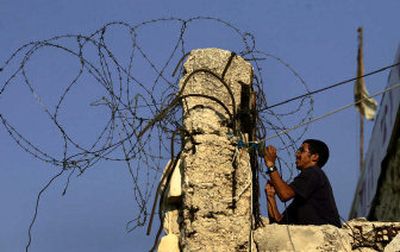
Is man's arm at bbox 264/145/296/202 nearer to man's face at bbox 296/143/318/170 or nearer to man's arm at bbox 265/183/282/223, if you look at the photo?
man's arm at bbox 265/183/282/223

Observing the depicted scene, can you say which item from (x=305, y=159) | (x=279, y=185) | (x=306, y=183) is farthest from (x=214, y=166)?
(x=305, y=159)

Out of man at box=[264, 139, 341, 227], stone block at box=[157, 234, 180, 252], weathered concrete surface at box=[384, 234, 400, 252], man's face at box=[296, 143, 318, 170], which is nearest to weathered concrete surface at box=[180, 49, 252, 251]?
stone block at box=[157, 234, 180, 252]

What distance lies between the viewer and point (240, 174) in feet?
24.2

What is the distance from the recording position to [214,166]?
7336 millimetres

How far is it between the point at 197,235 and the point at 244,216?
368mm

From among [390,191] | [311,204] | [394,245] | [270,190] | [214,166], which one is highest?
[390,191]

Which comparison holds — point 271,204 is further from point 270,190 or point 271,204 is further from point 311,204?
point 311,204

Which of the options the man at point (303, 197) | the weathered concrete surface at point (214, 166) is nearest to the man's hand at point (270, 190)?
the man at point (303, 197)

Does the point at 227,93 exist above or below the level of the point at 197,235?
above

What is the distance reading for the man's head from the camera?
8078 millimetres

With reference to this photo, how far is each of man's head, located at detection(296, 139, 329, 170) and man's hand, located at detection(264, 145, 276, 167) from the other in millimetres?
412

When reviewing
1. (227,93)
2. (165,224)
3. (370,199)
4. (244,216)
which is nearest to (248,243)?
(244,216)

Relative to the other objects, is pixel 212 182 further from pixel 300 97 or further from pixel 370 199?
pixel 370 199

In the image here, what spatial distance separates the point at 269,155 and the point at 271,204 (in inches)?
14.2
